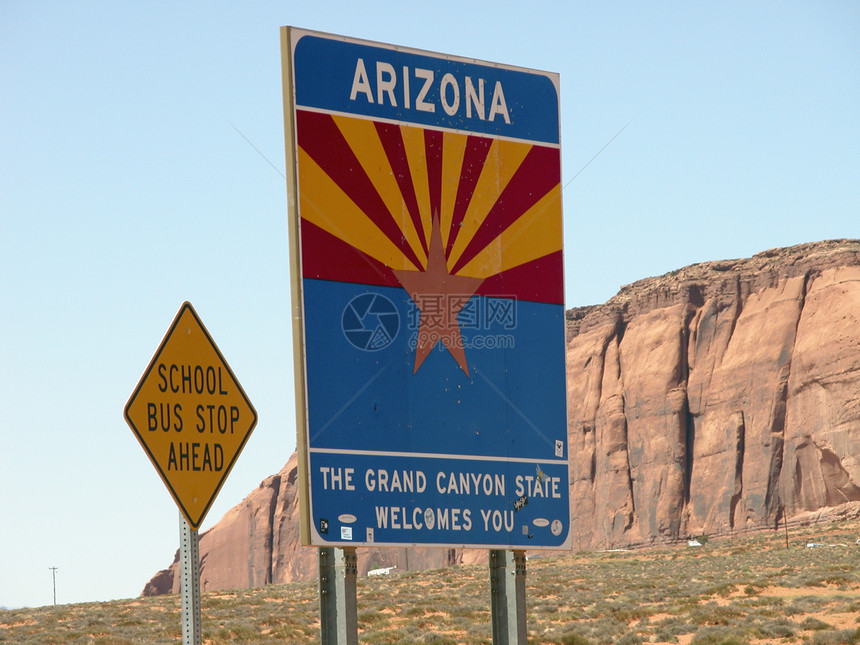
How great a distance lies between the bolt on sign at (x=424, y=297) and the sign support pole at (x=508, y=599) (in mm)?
324

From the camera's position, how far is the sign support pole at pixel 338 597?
6410mm

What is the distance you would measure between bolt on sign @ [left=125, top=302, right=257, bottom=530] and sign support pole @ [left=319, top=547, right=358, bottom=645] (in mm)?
941

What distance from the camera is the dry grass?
28.4 meters

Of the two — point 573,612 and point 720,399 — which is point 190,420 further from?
point 720,399

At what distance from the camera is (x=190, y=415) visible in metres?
5.86

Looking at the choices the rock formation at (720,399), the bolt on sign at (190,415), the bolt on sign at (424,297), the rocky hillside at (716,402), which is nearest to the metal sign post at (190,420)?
the bolt on sign at (190,415)

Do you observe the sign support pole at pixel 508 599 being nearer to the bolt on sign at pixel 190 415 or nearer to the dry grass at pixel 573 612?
the bolt on sign at pixel 190 415

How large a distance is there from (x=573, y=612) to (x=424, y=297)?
28.4m

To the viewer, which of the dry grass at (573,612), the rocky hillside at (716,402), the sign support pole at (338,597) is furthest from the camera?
the rocky hillside at (716,402)

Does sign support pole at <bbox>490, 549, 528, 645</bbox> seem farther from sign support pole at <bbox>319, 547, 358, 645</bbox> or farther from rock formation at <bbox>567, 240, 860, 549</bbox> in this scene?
rock formation at <bbox>567, 240, 860, 549</bbox>

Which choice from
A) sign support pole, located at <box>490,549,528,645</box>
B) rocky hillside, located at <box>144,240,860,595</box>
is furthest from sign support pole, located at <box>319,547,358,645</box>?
rocky hillside, located at <box>144,240,860,595</box>

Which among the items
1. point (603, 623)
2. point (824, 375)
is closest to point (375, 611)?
point (603, 623)

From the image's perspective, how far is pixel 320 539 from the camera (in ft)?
20.7

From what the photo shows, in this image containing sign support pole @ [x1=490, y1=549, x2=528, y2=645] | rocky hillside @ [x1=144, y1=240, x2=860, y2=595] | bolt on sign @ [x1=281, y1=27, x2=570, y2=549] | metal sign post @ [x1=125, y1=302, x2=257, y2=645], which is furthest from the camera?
rocky hillside @ [x1=144, y1=240, x2=860, y2=595]
